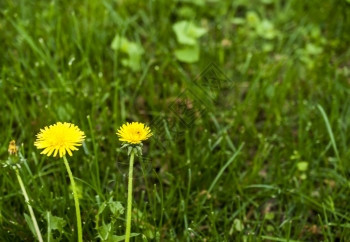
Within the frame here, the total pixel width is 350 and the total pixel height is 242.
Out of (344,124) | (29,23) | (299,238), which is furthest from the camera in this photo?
(29,23)

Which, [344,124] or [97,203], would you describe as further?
[344,124]

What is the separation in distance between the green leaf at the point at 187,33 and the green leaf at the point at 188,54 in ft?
0.11

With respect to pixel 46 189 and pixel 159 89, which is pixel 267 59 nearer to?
pixel 159 89

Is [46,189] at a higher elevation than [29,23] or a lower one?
lower

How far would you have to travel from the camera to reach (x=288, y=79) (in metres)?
2.31

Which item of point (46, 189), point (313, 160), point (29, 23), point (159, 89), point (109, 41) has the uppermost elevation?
point (29, 23)

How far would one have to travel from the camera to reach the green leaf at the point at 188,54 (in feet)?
7.77

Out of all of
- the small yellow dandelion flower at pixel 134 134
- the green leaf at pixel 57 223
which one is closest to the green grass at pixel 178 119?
the green leaf at pixel 57 223

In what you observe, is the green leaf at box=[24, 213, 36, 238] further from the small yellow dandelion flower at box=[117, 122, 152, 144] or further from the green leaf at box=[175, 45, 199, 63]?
the green leaf at box=[175, 45, 199, 63]

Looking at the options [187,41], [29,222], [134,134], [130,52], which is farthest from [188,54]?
[29,222]

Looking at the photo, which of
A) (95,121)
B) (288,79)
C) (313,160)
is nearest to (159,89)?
(95,121)

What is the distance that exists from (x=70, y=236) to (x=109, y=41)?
46.0 inches

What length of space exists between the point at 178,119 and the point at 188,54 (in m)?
0.44

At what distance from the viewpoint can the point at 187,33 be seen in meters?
2.41
